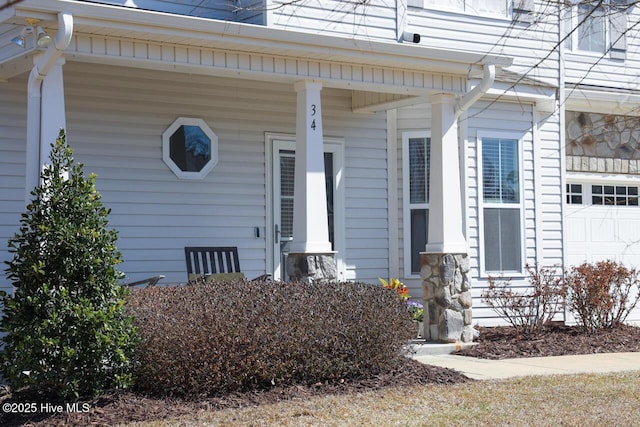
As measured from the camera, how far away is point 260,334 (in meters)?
7.59

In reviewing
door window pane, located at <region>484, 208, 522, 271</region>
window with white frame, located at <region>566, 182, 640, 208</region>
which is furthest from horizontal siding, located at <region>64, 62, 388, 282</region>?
window with white frame, located at <region>566, 182, 640, 208</region>

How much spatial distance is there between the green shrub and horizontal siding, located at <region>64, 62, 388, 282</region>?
2993 millimetres

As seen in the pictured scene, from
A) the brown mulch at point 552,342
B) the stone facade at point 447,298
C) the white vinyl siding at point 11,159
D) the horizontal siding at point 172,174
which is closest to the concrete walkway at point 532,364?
the brown mulch at point 552,342

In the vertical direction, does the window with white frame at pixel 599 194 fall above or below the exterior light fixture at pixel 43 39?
below

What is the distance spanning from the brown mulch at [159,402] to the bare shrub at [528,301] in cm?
347

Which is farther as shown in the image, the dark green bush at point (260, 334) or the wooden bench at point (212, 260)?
the wooden bench at point (212, 260)

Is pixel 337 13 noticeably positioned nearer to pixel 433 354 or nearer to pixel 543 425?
pixel 433 354

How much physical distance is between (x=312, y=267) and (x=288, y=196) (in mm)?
2382

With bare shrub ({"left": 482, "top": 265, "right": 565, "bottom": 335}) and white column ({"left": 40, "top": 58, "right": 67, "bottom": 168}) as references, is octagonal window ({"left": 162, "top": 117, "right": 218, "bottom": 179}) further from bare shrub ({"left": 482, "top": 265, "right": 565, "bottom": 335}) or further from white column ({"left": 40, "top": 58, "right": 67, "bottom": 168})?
bare shrub ({"left": 482, "top": 265, "right": 565, "bottom": 335})

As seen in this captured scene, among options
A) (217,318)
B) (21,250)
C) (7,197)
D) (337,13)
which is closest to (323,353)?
(217,318)

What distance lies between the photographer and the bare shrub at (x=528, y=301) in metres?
11.4

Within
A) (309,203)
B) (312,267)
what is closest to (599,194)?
(309,203)

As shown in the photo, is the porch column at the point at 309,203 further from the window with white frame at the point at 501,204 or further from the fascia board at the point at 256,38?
the window with white frame at the point at 501,204

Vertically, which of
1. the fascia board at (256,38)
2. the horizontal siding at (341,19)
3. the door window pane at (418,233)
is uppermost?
the horizontal siding at (341,19)
